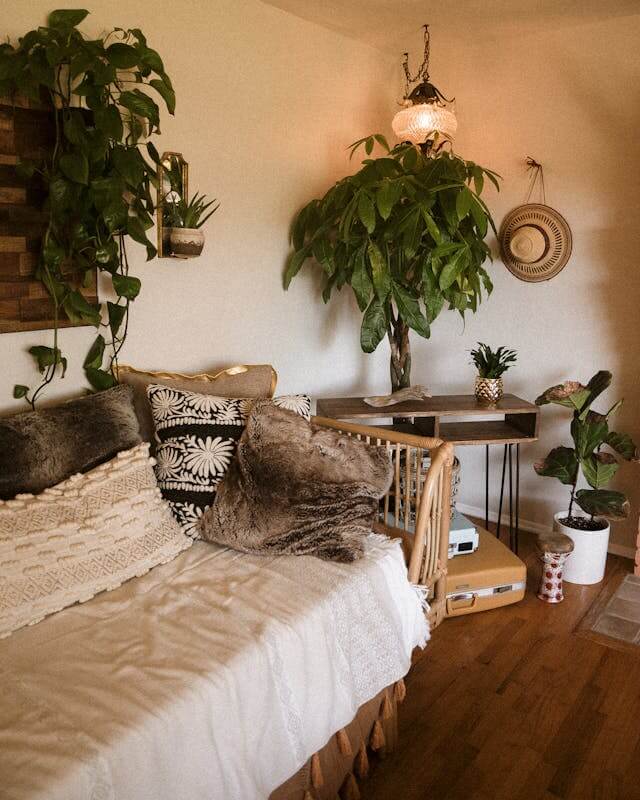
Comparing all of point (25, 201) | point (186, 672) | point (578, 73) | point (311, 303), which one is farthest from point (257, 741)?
point (578, 73)

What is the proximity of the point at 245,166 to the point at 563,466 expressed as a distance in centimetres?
173

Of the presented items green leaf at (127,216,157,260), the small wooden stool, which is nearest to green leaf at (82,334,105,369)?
green leaf at (127,216,157,260)

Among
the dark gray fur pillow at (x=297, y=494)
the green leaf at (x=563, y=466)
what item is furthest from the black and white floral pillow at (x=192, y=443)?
the green leaf at (x=563, y=466)

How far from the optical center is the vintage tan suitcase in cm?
241

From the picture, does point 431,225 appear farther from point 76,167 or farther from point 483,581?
point 483,581

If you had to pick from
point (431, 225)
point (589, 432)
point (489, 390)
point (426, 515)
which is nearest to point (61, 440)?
point (426, 515)

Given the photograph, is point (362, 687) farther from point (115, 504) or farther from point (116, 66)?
point (116, 66)

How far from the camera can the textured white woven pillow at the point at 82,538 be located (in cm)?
147

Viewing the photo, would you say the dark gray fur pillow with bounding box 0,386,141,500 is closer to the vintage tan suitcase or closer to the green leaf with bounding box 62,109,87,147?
the green leaf with bounding box 62,109,87,147

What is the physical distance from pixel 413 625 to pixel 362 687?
0.91 feet

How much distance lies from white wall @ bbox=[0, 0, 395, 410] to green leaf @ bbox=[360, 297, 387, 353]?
0.39 m

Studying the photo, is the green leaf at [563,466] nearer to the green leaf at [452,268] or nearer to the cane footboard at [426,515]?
the cane footboard at [426,515]

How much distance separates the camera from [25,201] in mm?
1835

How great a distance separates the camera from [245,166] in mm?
2516
